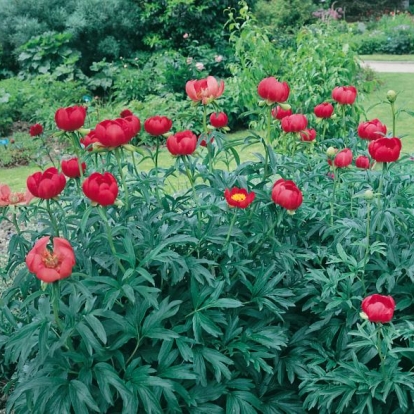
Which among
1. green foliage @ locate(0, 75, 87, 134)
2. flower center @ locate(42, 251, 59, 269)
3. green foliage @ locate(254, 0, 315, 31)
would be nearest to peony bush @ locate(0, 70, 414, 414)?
flower center @ locate(42, 251, 59, 269)

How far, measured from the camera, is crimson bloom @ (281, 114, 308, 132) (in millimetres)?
2568

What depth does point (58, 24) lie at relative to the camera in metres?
9.60

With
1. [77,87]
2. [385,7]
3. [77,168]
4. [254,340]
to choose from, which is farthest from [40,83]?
[385,7]

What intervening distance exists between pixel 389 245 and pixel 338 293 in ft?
0.81

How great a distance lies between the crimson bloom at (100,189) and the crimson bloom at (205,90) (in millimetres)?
616

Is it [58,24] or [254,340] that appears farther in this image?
[58,24]

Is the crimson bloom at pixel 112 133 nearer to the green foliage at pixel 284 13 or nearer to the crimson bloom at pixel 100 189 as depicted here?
the crimson bloom at pixel 100 189

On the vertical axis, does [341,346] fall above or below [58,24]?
above

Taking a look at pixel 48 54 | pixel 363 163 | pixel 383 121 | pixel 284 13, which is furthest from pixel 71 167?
pixel 284 13

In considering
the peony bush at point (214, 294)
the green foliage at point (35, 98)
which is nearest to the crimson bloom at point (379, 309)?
the peony bush at point (214, 294)

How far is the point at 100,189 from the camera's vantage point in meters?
1.83

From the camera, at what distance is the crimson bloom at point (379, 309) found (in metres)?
1.81

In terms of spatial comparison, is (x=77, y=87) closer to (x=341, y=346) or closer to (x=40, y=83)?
(x=40, y=83)

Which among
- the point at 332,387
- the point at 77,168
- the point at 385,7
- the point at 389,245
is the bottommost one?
the point at 385,7
